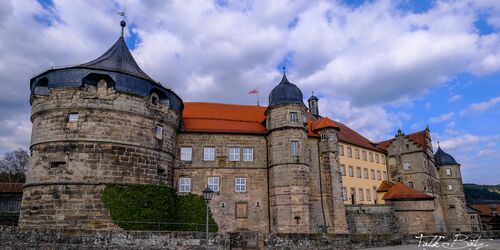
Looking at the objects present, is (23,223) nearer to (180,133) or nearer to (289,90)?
(180,133)

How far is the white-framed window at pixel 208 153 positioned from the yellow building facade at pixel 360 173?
14.1 metres

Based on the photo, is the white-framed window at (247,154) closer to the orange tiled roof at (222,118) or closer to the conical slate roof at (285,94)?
the orange tiled roof at (222,118)

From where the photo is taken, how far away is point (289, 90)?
27.7 m

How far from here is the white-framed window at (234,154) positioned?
88.8 feet

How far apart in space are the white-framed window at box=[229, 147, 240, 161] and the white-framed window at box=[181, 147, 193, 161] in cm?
289

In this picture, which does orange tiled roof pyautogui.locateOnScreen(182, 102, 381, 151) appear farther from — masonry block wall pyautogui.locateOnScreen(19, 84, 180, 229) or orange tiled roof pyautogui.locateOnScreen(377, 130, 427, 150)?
orange tiled roof pyautogui.locateOnScreen(377, 130, 427, 150)

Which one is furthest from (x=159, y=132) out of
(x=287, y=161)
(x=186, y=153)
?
(x=287, y=161)

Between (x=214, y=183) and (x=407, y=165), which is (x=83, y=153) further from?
(x=407, y=165)

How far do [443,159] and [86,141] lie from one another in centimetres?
4599

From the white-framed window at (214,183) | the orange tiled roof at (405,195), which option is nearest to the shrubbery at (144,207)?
the white-framed window at (214,183)

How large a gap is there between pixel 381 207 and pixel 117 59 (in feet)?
76.9

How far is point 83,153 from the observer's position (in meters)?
20.1

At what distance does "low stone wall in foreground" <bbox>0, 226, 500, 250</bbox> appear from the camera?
15523mm

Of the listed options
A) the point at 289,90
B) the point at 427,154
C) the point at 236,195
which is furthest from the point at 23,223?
the point at 427,154
